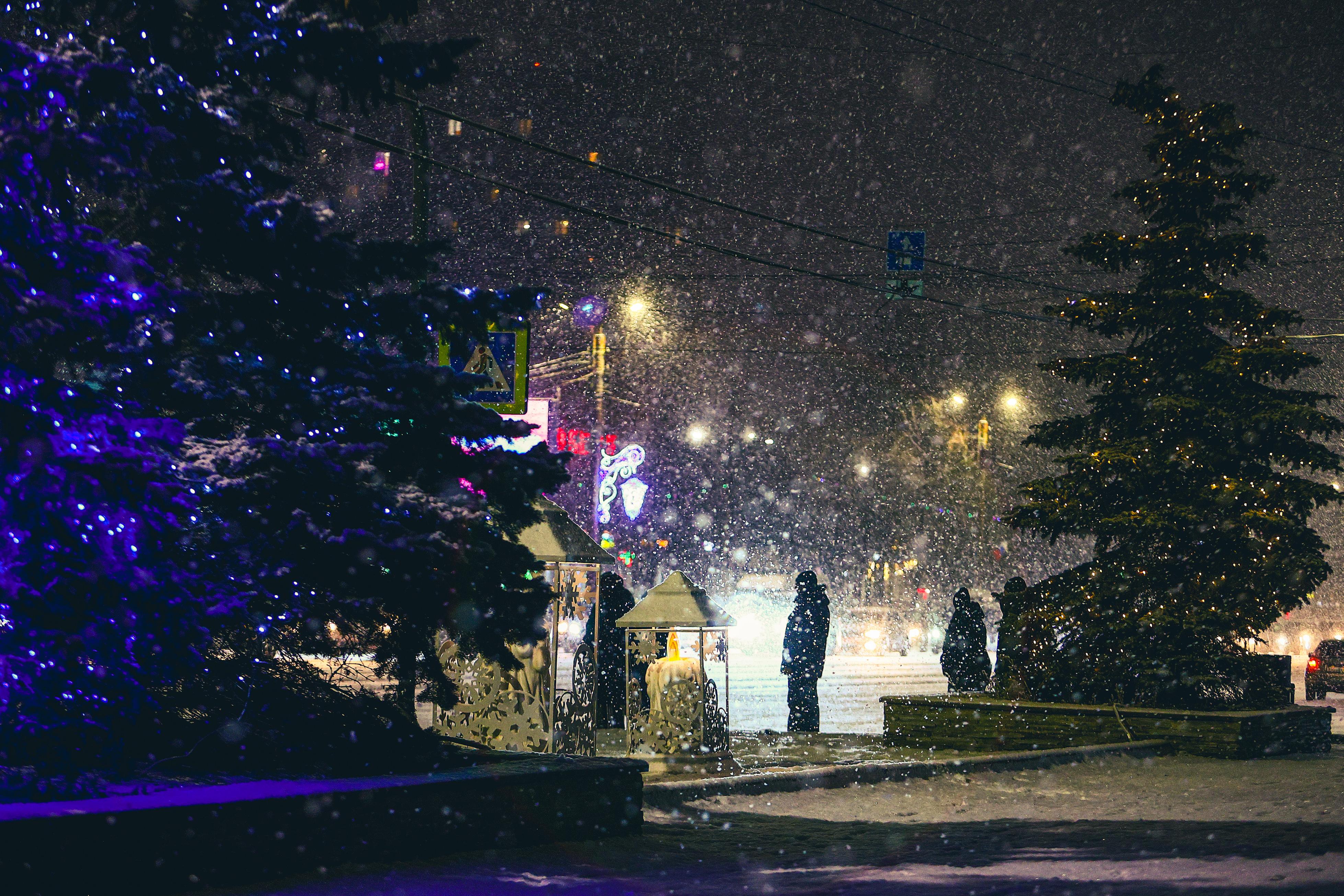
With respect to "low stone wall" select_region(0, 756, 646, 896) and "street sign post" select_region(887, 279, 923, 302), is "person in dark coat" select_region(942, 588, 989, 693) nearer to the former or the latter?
"street sign post" select_region(887, 279, 923, 302)

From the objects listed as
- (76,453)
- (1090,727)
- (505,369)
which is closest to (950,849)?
(76,453)

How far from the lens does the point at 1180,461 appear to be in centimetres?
1830

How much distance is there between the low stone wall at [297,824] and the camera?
22.3 feet

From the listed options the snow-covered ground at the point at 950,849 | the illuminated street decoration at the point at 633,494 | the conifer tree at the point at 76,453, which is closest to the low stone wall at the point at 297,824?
the snow-covered ground at the point at 950,849

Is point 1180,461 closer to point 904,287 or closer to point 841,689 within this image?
point 904,287

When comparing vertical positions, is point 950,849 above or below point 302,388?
below

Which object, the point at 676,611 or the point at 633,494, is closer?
the point at 676,611

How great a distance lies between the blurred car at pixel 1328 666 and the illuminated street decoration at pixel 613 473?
741 inches

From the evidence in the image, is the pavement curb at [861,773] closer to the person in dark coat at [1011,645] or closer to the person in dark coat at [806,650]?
the person in dark coat at [1011,645]

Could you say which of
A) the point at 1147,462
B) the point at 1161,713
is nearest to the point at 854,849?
the point at 1161,713

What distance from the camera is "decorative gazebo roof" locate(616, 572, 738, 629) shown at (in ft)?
52.3

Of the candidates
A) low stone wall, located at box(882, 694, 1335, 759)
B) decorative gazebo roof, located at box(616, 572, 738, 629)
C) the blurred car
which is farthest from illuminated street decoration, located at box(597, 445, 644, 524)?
the blurred car

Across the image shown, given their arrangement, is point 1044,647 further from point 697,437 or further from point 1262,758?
point 697,437

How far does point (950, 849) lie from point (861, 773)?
402cm
